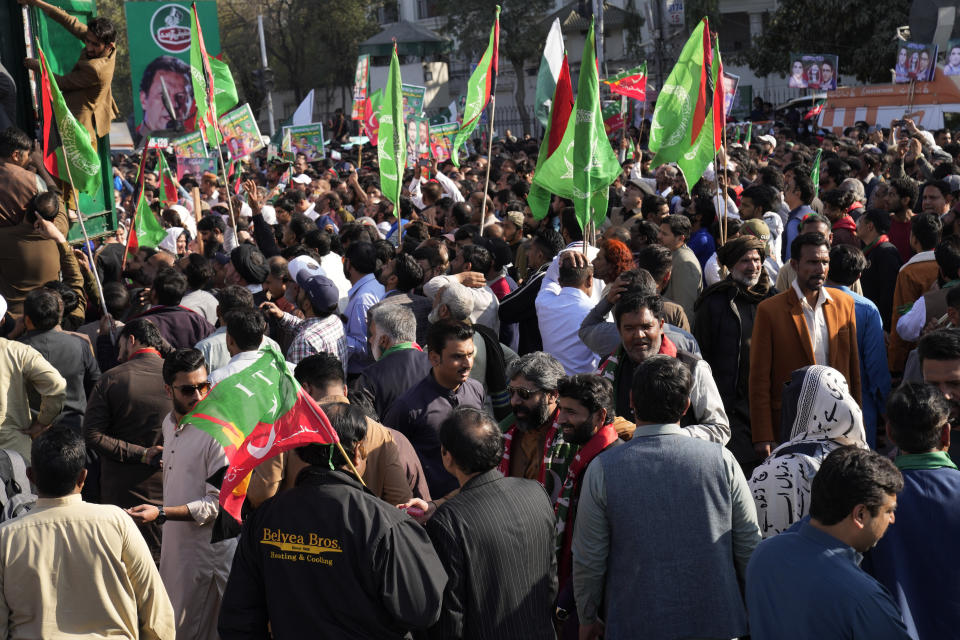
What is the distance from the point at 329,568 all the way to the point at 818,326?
328 cm

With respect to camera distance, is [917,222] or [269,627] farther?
[917,222]

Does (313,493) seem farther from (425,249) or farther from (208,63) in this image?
(208,63)

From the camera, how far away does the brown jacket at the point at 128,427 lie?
5.53 m

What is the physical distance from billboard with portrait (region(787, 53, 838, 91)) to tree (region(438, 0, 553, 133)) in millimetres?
19847

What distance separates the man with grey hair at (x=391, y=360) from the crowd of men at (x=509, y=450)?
0.07 ft

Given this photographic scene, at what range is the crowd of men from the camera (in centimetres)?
353

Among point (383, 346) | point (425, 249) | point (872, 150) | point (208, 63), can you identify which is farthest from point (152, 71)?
point (383, 346)

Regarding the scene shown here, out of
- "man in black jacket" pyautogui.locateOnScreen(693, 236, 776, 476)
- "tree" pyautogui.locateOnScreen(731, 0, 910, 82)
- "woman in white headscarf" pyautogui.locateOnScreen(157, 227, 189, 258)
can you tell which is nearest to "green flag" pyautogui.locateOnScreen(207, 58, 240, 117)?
"woman in white headscarf" pyautogui.locateOnScreen(157, 227, 189, 258)

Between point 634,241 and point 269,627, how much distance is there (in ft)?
16.4

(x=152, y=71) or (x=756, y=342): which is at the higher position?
(x=152, y=71)

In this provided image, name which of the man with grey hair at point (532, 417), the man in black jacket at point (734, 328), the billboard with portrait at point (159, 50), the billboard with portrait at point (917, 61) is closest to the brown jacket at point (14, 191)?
the man with grey hair at point (532, 417)

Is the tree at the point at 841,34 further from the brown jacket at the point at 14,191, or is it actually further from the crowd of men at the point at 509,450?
the brown jacket at the point at 14,191

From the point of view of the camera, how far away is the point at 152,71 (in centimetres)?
2002

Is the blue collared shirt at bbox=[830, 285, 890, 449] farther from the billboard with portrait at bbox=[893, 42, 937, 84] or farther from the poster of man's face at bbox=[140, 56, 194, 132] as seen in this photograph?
the billboard with portrait at bbox=[893, 42, 937, 84]
